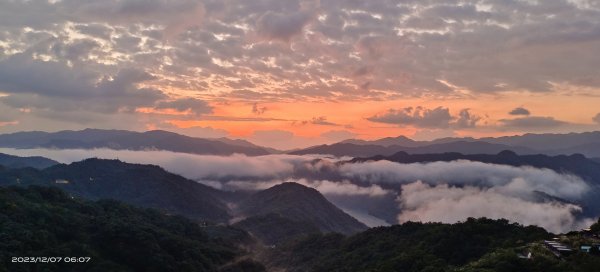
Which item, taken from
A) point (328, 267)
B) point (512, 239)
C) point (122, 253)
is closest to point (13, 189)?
point (122, 253)

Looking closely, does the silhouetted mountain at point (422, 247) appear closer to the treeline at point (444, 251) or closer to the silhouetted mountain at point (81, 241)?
the treeline at point (444, 251)

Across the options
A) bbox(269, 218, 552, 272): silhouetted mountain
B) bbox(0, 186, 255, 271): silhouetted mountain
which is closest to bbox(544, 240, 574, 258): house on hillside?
bbox(269, 218, 552, 272): silhouetted mountain

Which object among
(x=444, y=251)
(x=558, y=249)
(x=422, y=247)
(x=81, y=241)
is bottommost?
(x=81, y=241)

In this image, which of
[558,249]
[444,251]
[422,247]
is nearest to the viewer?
[558,249]

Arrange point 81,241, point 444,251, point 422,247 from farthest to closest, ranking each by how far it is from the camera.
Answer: point 81,241 < point 422,247 < point 444,251

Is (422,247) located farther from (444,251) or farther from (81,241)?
(81,241)

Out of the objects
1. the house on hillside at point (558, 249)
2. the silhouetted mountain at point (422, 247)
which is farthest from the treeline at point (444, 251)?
the house on hillside at point (558, 249)

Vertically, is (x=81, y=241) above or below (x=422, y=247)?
below

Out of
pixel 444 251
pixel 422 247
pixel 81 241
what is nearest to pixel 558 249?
pixel 444 251
